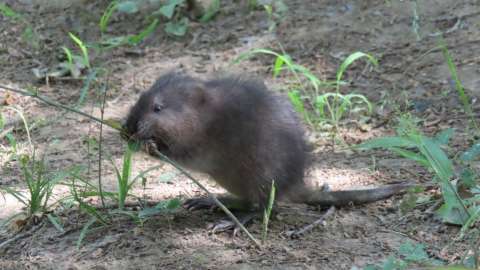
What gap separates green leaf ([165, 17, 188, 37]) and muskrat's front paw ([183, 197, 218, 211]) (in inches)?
135

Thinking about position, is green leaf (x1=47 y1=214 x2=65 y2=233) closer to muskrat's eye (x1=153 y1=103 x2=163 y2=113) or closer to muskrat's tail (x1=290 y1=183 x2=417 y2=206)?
muskrat's eye (x1=153 y1=103 x2=163 y2=113)

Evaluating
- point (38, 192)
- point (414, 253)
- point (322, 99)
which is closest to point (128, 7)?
point (322, 99)

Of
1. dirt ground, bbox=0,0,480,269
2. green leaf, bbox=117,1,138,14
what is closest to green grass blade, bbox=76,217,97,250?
dirt ground, bbox=0,0,480,269

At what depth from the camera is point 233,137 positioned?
14.1ft

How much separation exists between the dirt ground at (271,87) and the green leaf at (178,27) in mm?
80

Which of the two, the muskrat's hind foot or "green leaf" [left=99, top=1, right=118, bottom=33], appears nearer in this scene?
the muskrat's hind foot

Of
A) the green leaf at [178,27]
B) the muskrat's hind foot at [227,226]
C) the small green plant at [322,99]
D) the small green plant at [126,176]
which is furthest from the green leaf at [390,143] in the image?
the green leaf at [178,27]

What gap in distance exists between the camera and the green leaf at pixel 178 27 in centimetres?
763

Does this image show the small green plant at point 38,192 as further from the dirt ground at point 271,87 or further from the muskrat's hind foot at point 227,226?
the muskrat's hind foot at point 227,226

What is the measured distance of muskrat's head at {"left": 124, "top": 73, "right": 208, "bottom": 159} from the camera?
168 inches

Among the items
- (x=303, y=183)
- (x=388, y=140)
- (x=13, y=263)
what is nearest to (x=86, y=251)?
(x=13, y=263)

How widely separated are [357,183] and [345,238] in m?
0.91

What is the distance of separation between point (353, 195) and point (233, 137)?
86 centimetres

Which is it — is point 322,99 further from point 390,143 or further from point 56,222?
point 56,222
